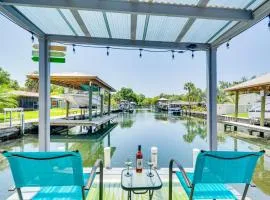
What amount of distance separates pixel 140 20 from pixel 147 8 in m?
0.48

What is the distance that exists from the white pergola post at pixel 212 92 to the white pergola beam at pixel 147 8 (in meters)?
1.21

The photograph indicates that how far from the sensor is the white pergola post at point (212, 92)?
3576mm

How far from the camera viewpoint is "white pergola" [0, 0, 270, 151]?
7.39ft

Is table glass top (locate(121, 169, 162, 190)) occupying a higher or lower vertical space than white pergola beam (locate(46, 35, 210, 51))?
lower

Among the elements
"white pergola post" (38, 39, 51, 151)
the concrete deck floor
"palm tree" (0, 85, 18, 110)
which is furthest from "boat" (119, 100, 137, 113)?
the concrete deck floor

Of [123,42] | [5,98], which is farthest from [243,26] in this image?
[5,98]

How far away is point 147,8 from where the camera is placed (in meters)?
2.28

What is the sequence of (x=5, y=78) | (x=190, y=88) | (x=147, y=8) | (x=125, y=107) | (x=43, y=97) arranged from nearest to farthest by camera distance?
(x=147, y=8)
(x=43, y=97)
(x=5, y=78)
(x=125, y=107)
(x=190, y=88)

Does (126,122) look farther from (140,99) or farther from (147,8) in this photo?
(140,99)

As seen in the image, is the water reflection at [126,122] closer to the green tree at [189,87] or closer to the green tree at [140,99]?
the green tree at [189,87]

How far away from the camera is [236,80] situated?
42.4 meters

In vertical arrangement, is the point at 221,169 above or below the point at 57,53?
below

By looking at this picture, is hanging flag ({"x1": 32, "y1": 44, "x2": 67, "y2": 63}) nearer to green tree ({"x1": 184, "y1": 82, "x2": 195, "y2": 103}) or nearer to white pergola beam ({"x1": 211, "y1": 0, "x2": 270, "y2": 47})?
white pergola beam ({"x1": 211, "y1": 0, "x2": 270, "y2": 47})

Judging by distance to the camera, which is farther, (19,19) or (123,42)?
(123,42)
